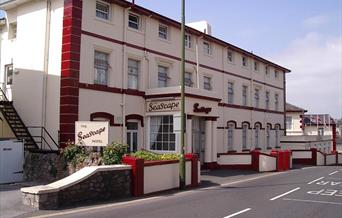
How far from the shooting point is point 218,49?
32031 millimetres

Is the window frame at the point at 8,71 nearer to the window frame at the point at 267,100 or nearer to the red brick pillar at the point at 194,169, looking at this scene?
the red brick pillar at the point at 194,169

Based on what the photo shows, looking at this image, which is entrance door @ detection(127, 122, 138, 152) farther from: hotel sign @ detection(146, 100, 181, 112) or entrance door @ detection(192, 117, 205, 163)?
entrance door @ detection(192, 117, 205, 163)

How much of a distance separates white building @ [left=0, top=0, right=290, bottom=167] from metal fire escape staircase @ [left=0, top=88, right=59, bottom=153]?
33 cm

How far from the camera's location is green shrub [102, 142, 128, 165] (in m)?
16.1

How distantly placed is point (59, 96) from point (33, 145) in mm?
2660

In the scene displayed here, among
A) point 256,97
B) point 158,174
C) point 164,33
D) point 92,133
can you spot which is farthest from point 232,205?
point 256,97

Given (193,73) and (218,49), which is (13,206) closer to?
(193,73)

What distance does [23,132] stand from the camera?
21016 mm

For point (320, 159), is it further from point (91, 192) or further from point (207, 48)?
point (91, 192)

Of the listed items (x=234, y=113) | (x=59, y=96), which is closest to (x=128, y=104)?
(x=59, y=96)

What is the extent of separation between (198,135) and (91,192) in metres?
13.4

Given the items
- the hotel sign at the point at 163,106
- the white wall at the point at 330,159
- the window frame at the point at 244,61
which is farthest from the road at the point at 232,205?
the white wall at the point at 330,159

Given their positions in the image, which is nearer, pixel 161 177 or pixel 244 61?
pixel 161 177

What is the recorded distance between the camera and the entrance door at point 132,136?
2298 cm
